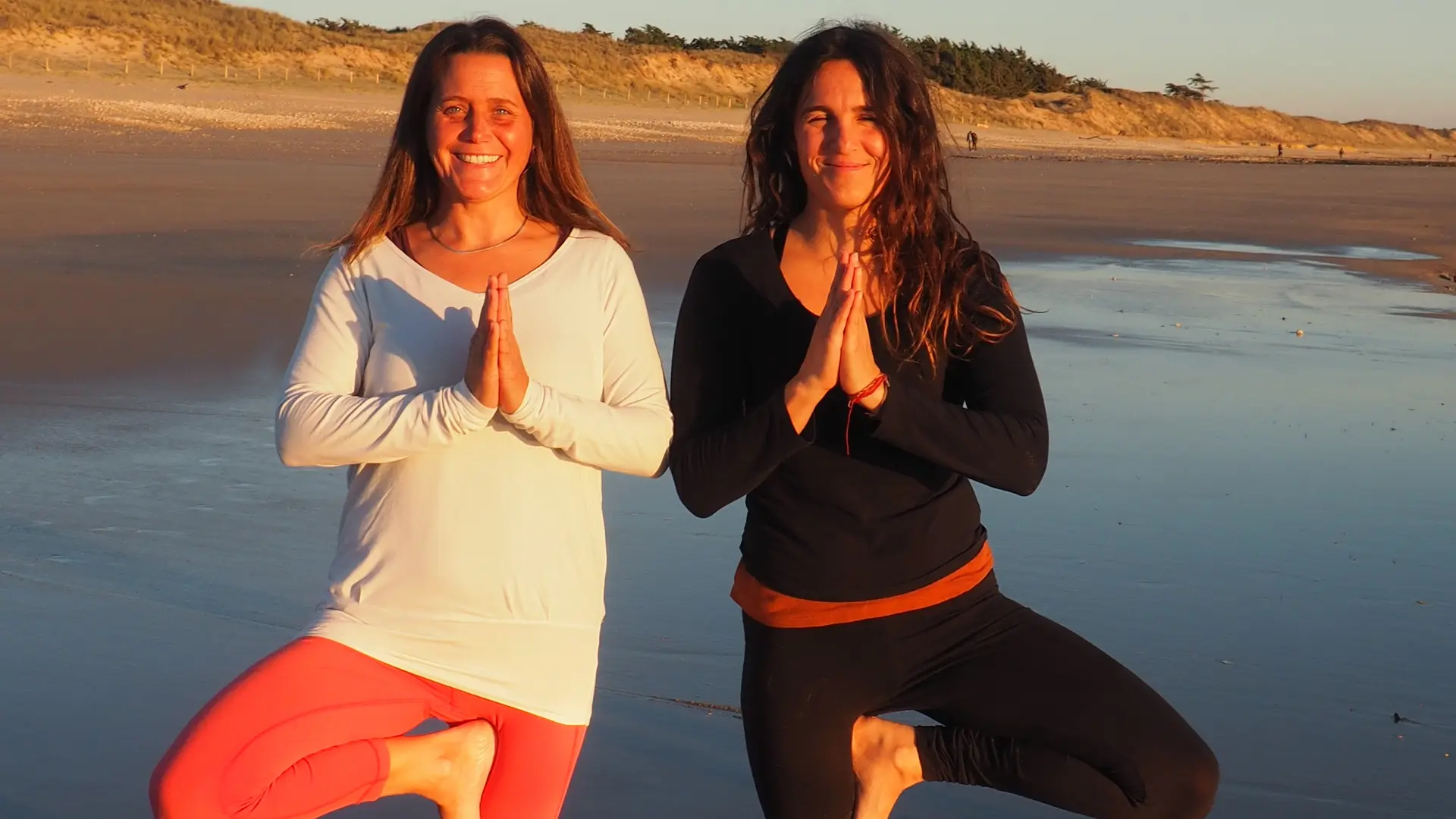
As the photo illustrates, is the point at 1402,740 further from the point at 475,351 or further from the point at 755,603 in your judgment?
the point at 475,351

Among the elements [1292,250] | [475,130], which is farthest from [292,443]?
[1292,250]

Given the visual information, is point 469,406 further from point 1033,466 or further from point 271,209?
point 271,209

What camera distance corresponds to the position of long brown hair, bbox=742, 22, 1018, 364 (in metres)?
3.13

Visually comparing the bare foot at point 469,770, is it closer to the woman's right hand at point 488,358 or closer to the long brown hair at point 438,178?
the woman's right hand at point 488,358

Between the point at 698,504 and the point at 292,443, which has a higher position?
the point at 292,443

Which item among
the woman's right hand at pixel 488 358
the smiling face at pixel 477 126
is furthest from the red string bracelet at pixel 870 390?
the smiling face at pixel 477 126

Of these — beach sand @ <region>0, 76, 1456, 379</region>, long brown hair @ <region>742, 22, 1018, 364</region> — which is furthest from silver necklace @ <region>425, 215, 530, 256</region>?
beach sand @ <region>0, 76, 1456, 379</region>

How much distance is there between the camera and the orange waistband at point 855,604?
10.1ft

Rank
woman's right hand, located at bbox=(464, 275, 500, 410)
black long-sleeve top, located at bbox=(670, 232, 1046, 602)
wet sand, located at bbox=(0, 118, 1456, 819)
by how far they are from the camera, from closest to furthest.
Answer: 1. woman's right hand, located at bbox=(464, 275, 500, 410)
2. black long-sleeve top, located at bbox=(670, 232, 1046, 602)
3. wet sand, located at bbox=(0, 118, 1456, 819)

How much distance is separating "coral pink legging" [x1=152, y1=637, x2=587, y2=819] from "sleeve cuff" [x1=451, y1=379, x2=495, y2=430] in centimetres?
45

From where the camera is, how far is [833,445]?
10.2ft

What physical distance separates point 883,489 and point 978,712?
1.49 ft

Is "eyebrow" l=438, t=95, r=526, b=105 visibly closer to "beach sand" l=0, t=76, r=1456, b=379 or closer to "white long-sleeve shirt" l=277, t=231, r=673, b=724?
"white long-sleeve shirt" l=277, t=231, r=673, b=724

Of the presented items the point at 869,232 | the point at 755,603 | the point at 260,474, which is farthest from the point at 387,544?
the point at 260,474
